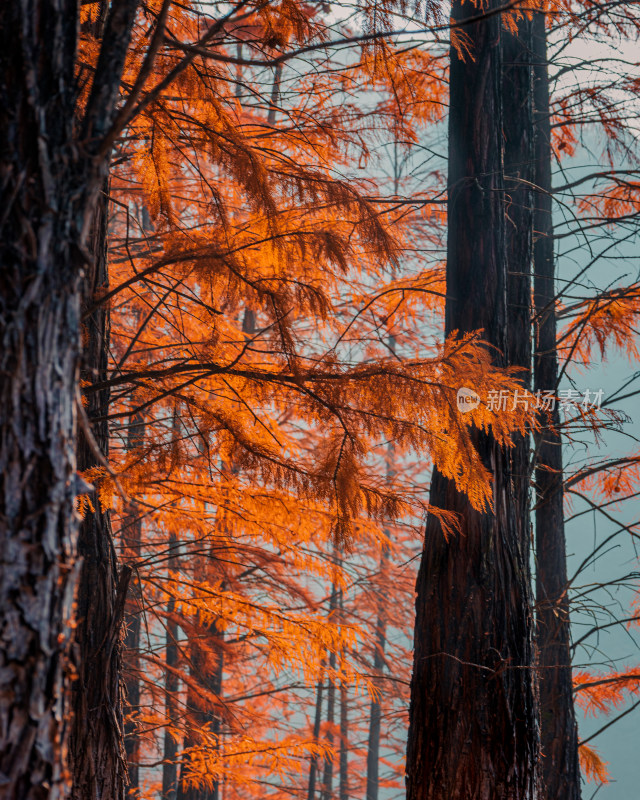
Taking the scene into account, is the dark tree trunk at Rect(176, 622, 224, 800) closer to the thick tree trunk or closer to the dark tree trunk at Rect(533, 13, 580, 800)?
the thick tree trunk

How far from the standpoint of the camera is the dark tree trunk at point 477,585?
11.7 feet

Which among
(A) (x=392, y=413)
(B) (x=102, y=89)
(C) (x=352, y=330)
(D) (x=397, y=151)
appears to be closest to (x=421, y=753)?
(A) (x=392, y=413)

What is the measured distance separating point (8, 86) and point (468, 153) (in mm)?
3426

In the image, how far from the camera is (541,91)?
6.55 meters

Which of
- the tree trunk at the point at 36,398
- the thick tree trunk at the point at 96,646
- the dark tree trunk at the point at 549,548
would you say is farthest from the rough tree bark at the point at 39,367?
the dark tree trunk at the point at 549,548

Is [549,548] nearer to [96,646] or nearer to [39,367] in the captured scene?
[96,646]

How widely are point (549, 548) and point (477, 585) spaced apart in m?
2.63

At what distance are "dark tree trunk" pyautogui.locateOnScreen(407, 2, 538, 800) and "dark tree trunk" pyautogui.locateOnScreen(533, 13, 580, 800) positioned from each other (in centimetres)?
60

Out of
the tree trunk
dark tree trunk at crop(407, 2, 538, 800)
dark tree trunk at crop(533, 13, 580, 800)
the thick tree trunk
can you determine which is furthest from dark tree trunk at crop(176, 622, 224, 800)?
the tree trunk

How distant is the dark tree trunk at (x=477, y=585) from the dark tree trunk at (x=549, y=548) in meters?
0.60

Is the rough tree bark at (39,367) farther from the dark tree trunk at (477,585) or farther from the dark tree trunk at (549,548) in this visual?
the dark tree trunk at (549,548)

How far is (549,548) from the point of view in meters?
6.09

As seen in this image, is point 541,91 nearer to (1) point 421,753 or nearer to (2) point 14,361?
(1) point 421,753

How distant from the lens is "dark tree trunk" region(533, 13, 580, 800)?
17.6ft
